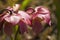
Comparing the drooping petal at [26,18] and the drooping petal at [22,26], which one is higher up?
the drooping petal at [26,18]

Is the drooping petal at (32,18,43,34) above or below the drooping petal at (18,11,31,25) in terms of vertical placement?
below

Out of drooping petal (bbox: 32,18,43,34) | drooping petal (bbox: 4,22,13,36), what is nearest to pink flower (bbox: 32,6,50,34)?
drooping petal (bbox: 32,18,43,34)

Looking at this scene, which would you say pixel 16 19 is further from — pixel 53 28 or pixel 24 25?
pixel 53 28

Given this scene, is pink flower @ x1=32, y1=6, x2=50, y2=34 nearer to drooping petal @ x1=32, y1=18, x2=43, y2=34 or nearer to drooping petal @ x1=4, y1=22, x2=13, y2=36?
drooping petal @ x1=32, y1=18, x2=43, y2=34

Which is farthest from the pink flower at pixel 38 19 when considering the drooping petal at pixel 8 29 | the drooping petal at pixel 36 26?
the drooping petal at pixel 8 29

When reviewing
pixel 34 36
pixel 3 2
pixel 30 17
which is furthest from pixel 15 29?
pixel 3 2

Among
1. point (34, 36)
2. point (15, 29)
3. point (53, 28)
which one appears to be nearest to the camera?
point (15, 29)

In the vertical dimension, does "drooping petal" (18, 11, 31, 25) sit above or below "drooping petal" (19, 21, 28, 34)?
above

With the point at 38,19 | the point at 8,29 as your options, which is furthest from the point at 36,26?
the point at 8,29

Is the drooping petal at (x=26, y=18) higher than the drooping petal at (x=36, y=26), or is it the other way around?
the drooping petal at (x=26, y=18)

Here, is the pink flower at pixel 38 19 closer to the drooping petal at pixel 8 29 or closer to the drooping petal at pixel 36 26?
the drooping petal at pixel 36 26

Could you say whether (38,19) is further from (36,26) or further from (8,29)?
(8,29)
